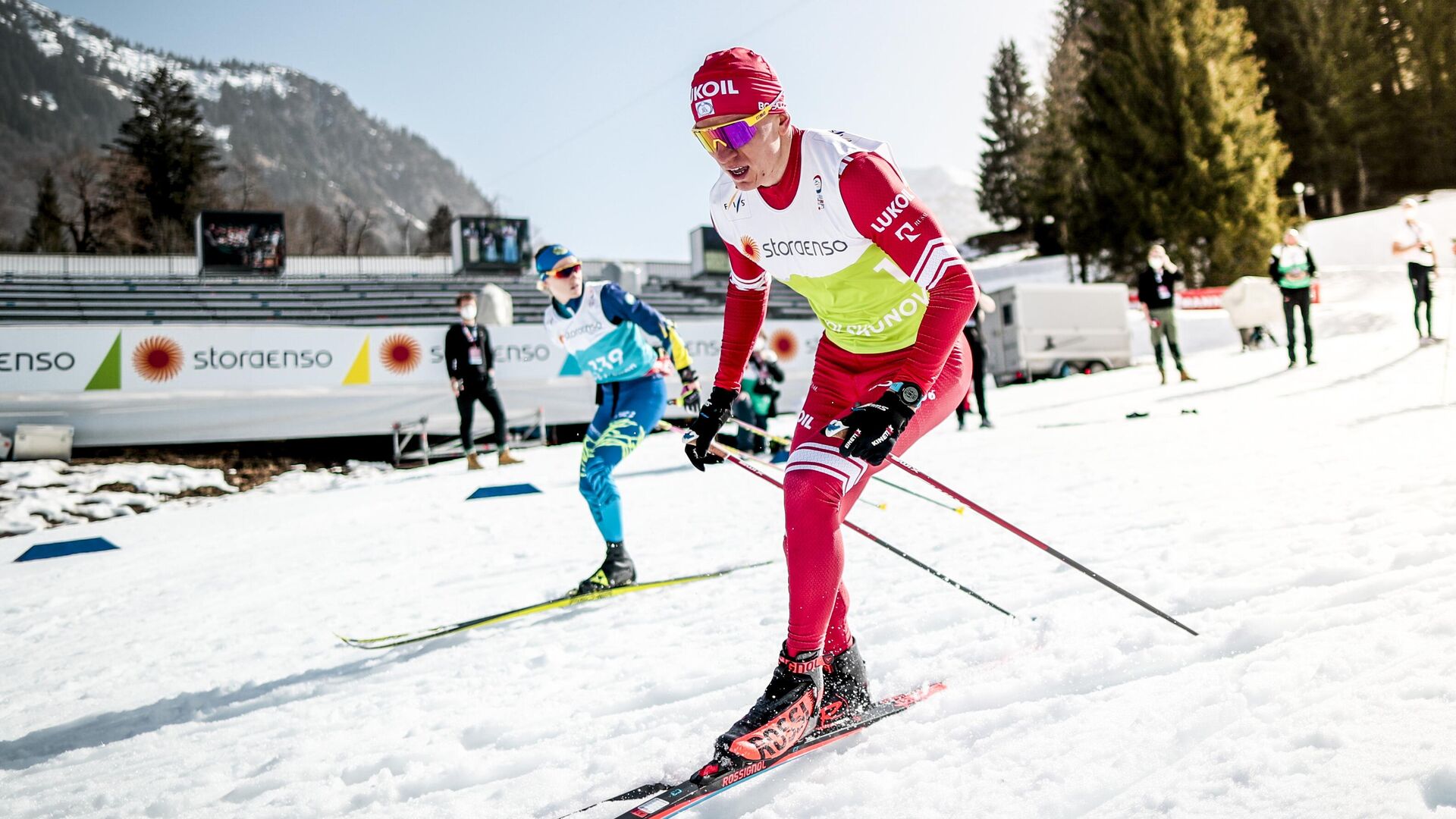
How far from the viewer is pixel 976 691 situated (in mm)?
2900

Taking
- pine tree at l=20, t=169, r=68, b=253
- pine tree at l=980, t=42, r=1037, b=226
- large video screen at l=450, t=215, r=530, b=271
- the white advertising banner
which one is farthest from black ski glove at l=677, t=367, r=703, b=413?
pine tree at l=20, t=169, r=68, b=253

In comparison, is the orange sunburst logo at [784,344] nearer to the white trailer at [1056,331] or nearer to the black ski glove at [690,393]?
the white trailer at [1056,331]

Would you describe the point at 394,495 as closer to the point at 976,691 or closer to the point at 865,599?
the point at 865,599

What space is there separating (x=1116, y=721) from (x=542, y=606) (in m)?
3.29

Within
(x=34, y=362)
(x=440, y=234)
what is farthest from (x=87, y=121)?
(x=34, y=362)

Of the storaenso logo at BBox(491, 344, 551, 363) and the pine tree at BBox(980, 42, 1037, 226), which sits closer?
the storaenso logo at BBox(491, 344, 551, 363)

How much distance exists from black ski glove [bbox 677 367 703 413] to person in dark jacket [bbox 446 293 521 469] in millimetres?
6279

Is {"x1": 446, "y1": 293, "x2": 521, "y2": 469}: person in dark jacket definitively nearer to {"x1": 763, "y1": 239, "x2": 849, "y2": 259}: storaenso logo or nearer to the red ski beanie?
{"x1": 763, "y1": 239, "x2": 849, "y2": 259}: storaenso logo

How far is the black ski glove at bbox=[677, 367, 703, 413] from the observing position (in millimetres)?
4445

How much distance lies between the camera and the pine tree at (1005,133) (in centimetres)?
6394

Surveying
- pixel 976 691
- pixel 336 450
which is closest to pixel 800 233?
pixel 976 691

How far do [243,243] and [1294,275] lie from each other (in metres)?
37.0

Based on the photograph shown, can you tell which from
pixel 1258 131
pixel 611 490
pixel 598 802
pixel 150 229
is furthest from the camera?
pixel 150 229

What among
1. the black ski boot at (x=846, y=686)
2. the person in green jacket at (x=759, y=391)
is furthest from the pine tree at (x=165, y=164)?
the black ski boot at (x=846, y=686)
